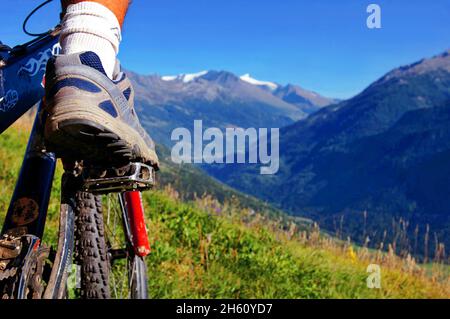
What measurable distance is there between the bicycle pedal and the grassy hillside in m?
3.73

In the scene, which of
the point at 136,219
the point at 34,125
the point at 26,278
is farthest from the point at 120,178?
the point at 136,219

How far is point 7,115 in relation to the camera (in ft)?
7.78

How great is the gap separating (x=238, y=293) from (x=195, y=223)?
6.01 ft

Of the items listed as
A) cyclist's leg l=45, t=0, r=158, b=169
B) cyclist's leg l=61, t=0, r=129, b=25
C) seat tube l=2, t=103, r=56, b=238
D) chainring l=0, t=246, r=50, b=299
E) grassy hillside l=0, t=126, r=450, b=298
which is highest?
cyclist's leg l=61, t=0, r=129, b=25

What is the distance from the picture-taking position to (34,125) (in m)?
2.33

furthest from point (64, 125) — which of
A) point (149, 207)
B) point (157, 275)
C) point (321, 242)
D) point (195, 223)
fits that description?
point (321, 242)

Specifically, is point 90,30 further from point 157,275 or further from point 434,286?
point 434,286

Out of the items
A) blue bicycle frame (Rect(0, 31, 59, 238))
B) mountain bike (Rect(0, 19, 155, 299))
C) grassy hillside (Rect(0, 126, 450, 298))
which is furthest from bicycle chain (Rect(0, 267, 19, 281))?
grassy hillside (Rect(0, 126, 450, 298))

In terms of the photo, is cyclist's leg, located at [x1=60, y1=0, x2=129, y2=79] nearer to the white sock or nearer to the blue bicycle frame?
the white sock

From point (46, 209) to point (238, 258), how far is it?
501 centimetres

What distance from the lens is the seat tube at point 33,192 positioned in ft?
6.61

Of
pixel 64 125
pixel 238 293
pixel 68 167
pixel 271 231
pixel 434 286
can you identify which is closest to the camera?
pixel 64 125

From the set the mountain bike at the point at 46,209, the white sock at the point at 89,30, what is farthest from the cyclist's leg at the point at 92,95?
the mountain bike at the point at 46,209

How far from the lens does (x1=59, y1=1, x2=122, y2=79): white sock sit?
174cm
